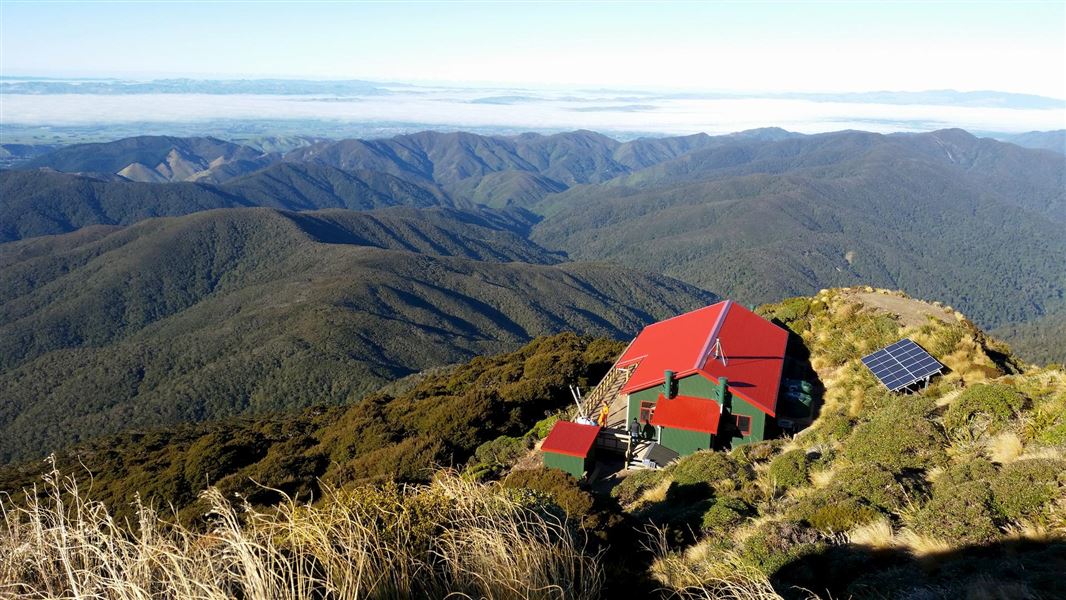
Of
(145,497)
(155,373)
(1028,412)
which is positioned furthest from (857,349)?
(155,373)

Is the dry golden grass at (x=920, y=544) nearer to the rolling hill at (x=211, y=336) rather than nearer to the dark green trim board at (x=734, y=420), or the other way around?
the dark green trim board at (x=734, y=420)

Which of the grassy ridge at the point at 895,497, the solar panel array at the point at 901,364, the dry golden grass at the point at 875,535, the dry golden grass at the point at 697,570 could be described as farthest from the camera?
the solar panel array at the point at 901,364

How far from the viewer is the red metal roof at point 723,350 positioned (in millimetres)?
22922

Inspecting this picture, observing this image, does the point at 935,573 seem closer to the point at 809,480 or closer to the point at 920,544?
the point at 920,544

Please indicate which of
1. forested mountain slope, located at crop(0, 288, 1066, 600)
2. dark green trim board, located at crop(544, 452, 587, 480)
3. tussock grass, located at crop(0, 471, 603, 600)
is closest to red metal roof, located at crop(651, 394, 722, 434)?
forested mountain slope, located at crop(0, 288, 1066, 600)

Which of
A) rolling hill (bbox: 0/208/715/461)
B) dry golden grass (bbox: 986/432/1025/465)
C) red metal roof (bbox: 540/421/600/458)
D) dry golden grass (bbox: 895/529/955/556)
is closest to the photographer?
dry golden grass (bbox: 895/529/955/556)

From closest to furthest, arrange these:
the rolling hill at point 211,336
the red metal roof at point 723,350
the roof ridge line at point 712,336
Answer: the red metal roof at point 723,350 → the roof ridge line at point 712,336 → the rolling hill at point 211,336

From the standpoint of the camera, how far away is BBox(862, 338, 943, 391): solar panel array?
1909 centimetres

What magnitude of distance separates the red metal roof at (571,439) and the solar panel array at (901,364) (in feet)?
31.6

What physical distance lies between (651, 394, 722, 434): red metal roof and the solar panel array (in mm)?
5462

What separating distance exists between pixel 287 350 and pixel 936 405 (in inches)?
4720

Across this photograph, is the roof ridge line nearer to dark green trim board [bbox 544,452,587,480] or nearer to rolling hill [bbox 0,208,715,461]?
dark green trim board [bbox 544,452,587,480]

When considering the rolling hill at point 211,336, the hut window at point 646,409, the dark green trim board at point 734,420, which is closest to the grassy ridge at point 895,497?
the dark green trim board at point 734,420

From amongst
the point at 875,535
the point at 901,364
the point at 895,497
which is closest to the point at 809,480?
the point at 895,497
